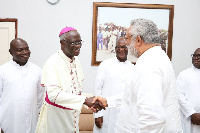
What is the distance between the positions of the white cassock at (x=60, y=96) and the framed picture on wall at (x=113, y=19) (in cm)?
225

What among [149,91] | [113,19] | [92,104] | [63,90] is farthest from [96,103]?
[113,19]

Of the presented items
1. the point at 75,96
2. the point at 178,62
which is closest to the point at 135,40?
the point at 75,96

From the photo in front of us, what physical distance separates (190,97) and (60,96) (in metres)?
2.41

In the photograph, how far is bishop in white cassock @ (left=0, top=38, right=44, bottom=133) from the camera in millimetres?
2986

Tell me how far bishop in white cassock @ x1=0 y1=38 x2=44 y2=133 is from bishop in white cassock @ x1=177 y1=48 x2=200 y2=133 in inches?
90.0

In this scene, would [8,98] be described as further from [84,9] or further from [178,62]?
[178,62]

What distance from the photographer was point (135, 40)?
2.13 meters

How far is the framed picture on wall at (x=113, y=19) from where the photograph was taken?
16.2 ft

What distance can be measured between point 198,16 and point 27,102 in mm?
4024

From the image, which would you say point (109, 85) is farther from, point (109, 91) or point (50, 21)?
point (50, 21)

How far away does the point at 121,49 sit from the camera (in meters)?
3.88

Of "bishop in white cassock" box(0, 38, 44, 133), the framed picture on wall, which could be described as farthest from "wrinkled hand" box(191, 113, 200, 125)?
"bishop in white cassock" box(0, 38, 44, 133)

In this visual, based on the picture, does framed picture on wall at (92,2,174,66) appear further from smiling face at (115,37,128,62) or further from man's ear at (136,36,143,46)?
man's ear at (136,36,143,46)

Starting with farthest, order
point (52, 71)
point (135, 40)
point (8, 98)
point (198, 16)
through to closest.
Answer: point (198, 16) → point (8, 98) → point (52, 71) → point (135, 40)
